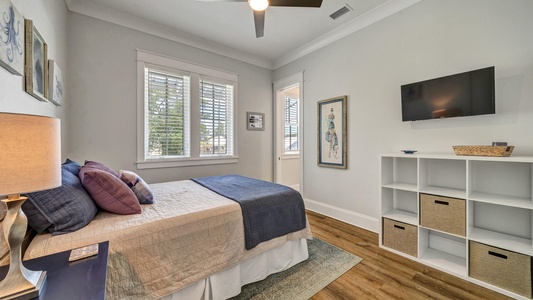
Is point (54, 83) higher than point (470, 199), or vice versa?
point (54, 83)

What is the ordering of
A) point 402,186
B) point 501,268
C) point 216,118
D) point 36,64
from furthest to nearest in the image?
point 216,118, point 402,186, point 501,268, point 36,64

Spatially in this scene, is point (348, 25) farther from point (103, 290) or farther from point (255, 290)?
point (103, 290)

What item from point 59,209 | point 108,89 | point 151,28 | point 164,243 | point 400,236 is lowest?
point 400,236

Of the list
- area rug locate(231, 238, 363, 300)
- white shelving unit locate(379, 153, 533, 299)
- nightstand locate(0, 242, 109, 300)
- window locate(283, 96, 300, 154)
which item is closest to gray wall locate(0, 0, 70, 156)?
nightstand locate(0, 242, 109, 300)

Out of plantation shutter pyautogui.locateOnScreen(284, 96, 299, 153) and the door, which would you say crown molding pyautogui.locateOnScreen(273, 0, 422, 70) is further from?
plantation shutter pyautogui.locateOnScreen(284, 96, 299, 153)

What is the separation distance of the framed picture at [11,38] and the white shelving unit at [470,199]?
10.2ft

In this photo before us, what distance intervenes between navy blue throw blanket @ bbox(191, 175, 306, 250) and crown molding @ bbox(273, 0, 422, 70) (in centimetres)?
250

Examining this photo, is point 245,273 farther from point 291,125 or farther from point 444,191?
point 291,125

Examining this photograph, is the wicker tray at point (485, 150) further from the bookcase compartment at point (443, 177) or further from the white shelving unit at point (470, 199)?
the bookcase compartment at point (443, 177)

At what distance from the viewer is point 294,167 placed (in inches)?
193

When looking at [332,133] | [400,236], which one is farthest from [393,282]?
[332,133]

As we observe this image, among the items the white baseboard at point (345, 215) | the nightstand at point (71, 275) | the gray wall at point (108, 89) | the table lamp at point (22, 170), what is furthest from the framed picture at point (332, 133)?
the table lamp at point (22, 170)

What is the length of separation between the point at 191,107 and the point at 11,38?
7.04ft

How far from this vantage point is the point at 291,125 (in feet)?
16.2
